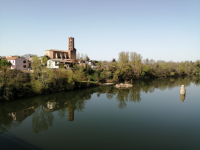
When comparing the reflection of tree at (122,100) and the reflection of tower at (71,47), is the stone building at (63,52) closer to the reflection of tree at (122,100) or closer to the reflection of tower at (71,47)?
the reflection of tower at (71,47)

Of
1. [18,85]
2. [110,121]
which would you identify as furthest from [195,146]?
[18,85]

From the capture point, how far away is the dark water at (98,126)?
11.4m

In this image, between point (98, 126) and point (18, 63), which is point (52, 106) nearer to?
point (98, 126)

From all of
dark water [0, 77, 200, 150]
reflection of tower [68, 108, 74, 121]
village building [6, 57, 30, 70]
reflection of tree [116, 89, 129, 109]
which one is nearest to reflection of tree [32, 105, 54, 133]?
dark water [0, 77, 200, 150]

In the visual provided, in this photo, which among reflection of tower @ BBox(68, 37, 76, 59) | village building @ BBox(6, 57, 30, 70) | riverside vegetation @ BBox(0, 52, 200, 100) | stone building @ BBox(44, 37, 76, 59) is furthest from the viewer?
reflection of tower @ BBox(68, 37, 76, 59)

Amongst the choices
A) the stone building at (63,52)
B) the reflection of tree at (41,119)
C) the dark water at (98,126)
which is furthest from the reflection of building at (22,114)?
the stone building at (63,52)

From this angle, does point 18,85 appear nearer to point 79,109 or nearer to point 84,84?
point 79,109

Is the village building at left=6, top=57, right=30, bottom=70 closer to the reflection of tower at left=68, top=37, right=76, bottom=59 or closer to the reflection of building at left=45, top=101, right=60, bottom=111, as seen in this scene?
the reflection of building at left=45, top=101, right=60, bottom=111

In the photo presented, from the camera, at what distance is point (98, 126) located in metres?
14.5

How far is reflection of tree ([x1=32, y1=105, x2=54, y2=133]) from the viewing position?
14.7 metres

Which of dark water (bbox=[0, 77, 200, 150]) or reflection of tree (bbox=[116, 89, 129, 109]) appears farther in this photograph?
reflection of tree (bbox=[116, 89, 129, 109])

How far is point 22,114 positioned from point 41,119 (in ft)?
10.4

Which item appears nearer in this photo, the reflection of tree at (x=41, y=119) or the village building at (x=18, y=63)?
the reflection of tree at (x=41, y=119)

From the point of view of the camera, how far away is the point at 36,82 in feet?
88.4
